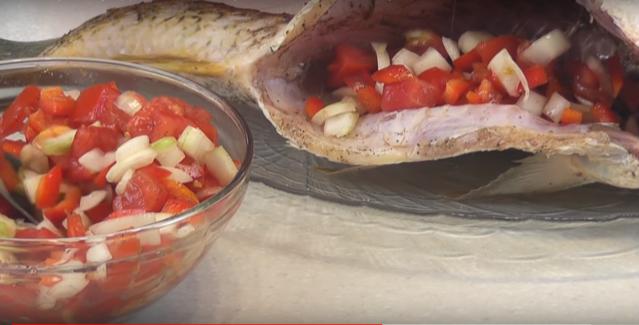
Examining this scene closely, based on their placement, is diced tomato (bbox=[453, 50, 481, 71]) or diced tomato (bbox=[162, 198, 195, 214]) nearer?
diced tomato (bbox=[162, 198, 195, 214])

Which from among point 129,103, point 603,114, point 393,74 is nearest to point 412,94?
point 393,74

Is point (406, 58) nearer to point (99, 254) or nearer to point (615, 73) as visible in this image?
point (615, 73)

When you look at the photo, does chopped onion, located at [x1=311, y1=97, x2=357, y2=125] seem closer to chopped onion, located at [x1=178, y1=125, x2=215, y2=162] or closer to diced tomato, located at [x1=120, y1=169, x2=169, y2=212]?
chopped onion, located at [x1=178, y1=125, x2=215, y2=162]

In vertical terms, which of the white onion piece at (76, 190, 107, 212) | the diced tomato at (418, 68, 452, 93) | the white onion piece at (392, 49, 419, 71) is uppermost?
the white onion piece at (392, 49, 419, 71)

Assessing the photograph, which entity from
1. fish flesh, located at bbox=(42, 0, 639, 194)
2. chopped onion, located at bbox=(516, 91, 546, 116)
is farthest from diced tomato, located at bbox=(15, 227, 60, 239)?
chopped onion, located at bbox=(516, 91, 546, 116)

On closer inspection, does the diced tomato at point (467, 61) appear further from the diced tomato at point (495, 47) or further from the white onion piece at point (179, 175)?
the white onion piece at point (179, 175)

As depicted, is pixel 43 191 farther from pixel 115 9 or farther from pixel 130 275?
pixel 115 9
